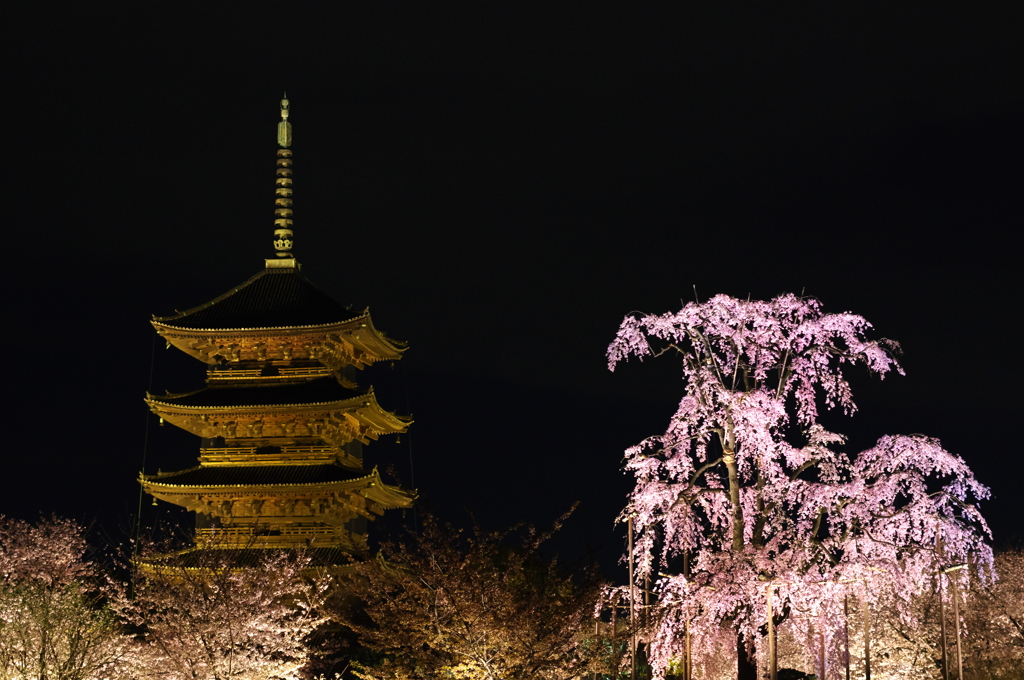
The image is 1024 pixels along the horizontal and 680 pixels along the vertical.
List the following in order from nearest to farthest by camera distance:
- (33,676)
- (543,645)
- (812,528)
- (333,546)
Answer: (543,645) < (33,676) < (812,528) < (333,546)

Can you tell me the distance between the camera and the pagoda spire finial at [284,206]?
4634cm

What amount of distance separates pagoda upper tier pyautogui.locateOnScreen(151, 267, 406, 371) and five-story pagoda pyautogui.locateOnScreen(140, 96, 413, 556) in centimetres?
3

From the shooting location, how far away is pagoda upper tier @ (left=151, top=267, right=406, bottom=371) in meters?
42.3

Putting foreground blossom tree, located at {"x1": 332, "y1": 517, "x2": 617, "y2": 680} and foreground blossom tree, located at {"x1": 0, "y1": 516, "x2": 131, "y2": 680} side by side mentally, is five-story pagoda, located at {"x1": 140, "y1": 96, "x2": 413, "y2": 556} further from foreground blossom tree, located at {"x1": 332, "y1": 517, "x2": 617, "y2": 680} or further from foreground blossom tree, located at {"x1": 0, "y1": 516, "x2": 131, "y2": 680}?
foreground blossom tree, located at {"x1": 332, "y1": 517, "x2": 617, "y2": 680}

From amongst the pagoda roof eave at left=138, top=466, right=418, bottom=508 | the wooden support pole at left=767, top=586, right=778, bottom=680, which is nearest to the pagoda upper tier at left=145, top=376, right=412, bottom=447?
the pagoda roof eave at left=138, top=466, right=418, bottom=508

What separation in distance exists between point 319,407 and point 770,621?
61.5 feet

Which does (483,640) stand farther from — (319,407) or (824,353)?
(319,407)

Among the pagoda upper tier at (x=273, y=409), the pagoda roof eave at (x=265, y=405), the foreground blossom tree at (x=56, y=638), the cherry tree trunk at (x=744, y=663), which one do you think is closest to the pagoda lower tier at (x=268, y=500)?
the pagoda upper tier at (x=273, y=409)

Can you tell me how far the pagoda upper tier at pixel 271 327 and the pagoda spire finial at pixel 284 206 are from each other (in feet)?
4.99

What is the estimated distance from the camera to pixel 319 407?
41031 millimetres

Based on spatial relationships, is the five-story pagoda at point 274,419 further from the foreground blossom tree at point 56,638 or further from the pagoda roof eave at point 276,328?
the foreground blossom tree at point 56,638

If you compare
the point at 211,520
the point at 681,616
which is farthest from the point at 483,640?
the point at 211,520

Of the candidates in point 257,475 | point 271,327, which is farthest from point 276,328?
point 257,475

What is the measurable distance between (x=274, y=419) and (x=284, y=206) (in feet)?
29.5
